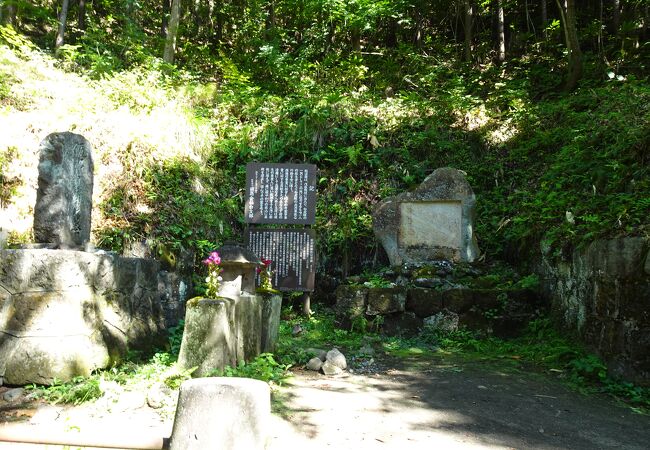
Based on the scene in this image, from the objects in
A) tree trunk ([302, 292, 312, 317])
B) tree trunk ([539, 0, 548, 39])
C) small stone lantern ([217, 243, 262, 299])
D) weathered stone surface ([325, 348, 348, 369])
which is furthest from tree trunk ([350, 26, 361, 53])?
weathered stone surface ([325, 348, 348, 369])

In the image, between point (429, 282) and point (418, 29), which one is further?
point (418, 29)

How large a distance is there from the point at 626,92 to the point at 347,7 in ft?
24.2

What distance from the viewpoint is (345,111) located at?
10875mm

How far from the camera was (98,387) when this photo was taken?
4.09m

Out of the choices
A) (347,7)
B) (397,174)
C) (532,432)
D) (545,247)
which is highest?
(347,7)

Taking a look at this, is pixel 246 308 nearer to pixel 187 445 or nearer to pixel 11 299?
pixel 11 299

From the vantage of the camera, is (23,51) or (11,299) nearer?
(11,299)

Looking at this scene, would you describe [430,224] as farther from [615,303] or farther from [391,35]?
[391,35]

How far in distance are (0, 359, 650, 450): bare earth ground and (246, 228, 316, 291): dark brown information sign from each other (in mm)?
3041

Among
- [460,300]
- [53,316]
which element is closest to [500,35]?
[460,300]

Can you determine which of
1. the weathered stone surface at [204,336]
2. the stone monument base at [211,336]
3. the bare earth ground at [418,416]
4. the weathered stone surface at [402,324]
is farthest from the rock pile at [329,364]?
the weathered stone surface at [402,324]

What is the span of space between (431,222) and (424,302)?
5.94ft

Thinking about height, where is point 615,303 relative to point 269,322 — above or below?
above

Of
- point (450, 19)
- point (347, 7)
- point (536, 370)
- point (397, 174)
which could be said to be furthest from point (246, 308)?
point (450, 19)
